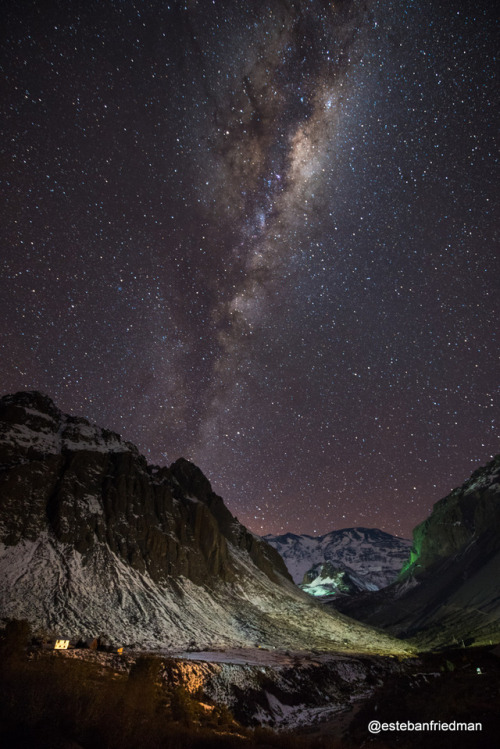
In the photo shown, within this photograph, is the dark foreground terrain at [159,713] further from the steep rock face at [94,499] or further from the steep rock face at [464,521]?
the steep rock face at [464,521]

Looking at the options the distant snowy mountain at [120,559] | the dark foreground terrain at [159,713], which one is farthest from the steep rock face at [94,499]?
the dark foreground terrain at [159,713]

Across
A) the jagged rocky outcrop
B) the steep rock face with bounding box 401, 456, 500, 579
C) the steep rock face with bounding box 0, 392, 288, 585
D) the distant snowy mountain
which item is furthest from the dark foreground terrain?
the steep rock face with bounding box 401, 456, 500, 579

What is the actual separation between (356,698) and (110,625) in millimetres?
37800

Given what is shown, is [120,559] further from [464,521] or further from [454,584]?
[464,521]

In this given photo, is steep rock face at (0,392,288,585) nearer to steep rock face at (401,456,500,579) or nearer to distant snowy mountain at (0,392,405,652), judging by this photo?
distant snowy mountain at (0,392,405,652)

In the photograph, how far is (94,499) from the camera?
90.2 m

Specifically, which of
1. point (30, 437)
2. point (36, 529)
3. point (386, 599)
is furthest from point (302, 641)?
point (386, 599)

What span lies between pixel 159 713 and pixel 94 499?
75965mm

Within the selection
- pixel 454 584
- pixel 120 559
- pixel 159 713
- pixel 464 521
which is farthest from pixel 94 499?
pixel 464 521

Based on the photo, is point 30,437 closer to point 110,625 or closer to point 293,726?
point 110,625

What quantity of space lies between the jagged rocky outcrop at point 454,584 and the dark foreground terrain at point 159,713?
8147 centimetres

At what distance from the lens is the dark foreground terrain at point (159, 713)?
1208 cm

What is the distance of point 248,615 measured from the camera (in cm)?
8288

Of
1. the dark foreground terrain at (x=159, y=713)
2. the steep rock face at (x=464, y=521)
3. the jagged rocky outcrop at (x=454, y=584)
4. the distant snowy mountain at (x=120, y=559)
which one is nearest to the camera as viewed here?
the dark foreground terrain at (x=159, y=713)
